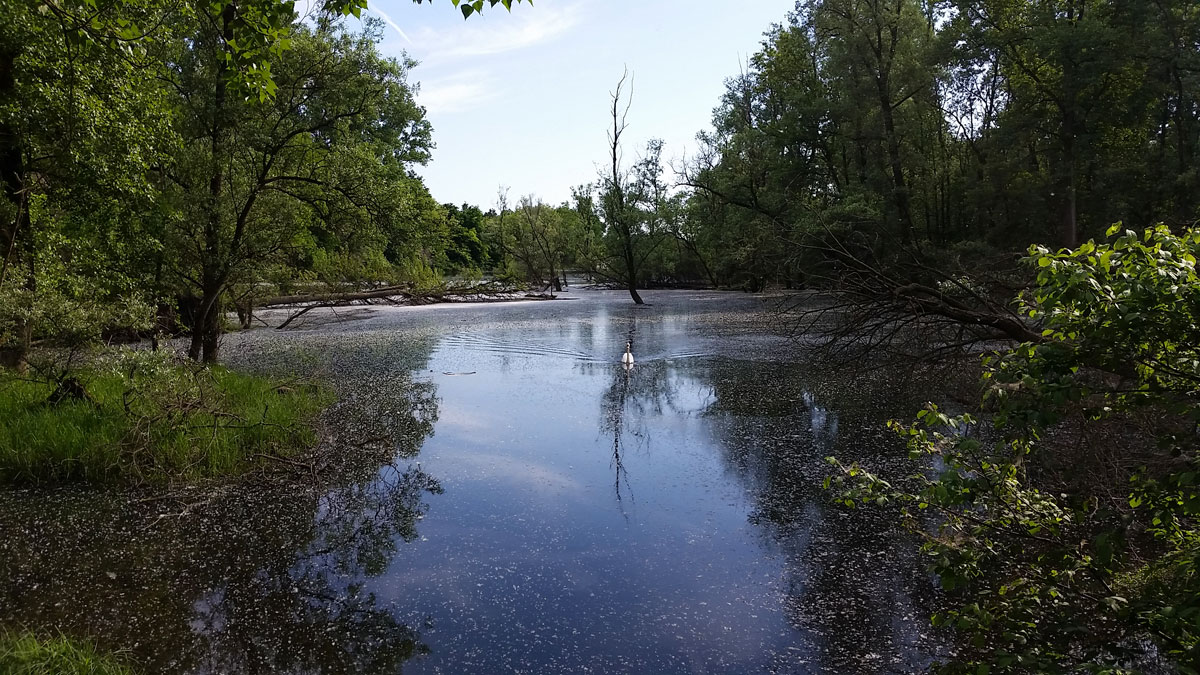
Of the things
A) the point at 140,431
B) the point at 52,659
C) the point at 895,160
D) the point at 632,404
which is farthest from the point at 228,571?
the point at 895,160

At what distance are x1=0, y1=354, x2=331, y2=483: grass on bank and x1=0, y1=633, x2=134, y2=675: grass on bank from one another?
8.62 feet

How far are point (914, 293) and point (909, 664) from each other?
390cm

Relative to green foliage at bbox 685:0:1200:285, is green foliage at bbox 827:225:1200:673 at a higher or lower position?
lower

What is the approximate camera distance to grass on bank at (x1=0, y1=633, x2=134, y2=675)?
2934 mm

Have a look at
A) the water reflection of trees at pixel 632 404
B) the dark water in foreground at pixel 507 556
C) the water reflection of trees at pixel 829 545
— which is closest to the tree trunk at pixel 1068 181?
the water reflection of trees at pixel 632 404

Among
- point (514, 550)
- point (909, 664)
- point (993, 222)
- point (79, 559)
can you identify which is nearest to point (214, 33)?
point (79, 559)

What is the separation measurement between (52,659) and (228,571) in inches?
46.7

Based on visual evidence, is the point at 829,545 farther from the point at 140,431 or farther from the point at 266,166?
the point at 266,166

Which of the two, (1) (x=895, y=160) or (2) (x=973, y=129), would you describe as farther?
(2) (x=973, y=129)

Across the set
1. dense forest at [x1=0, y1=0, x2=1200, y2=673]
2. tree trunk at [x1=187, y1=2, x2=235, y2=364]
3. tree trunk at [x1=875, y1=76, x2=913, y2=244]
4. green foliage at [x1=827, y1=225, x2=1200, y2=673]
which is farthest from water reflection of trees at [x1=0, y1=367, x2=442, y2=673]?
tree trunk at [x1=875, y1=76, x2=913, y2=244]

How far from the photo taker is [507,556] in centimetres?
446

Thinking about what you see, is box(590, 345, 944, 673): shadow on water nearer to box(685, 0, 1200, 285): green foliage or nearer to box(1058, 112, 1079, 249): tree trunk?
box(685, 0, 1200, 285): green foliage

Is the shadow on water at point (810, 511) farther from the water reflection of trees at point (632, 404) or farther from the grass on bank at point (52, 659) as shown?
the grass on bank at point (52, 659)

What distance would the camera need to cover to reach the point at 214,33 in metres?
9.16
